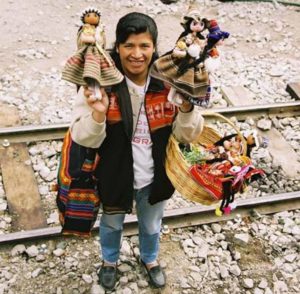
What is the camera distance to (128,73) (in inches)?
109

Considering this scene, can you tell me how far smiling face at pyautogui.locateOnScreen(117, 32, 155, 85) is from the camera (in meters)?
2.63

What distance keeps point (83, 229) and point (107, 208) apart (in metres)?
0.25

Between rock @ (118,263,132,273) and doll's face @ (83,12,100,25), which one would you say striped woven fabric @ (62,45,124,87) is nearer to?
doll's face @ (83,12,100,25)

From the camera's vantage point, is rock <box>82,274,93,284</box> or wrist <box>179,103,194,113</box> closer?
wrist <box>179,103,194,113</box>

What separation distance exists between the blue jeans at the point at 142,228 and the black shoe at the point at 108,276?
0.07 m

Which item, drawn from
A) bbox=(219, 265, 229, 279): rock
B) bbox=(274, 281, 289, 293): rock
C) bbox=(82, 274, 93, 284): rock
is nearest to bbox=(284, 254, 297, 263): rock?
bbox=(274, 281, 289, 293): rock

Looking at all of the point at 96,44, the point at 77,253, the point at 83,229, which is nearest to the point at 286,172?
the point at 77,253

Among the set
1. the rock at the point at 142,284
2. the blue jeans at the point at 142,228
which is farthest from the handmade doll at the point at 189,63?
the rock at the point at 142,284

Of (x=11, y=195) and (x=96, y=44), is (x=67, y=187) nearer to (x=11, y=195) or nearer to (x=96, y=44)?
(x=96, y=44)

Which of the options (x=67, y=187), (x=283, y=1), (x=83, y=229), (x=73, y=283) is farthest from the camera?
(x=283, y=1)

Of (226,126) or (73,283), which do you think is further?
(226,126)

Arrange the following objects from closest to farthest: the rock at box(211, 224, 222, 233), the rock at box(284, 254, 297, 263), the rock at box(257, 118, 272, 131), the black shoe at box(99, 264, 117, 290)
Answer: the black shoe at box(99, 264, 117, 290), the rock at box(284, 254, 297, 263), the rock at box(211, 224, 222, 233), the rock at box(257, 118, 272, 131)

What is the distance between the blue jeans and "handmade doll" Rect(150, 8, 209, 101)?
2.54 ft

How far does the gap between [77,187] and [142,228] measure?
0.68m
